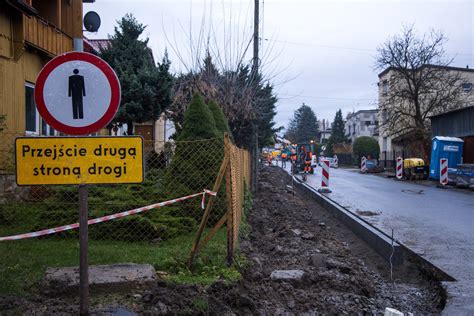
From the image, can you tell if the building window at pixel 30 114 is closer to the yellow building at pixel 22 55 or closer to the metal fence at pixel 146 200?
the yellow building at pixel 22 55

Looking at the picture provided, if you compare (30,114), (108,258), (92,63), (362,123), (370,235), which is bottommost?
(370,235)

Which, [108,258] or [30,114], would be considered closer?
[108,258]

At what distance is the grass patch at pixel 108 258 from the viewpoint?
5285 millimetres


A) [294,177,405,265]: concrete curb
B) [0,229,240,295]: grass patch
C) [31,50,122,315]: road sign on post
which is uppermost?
[31,50,122,315]: road sign on post

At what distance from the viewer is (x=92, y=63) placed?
399cm

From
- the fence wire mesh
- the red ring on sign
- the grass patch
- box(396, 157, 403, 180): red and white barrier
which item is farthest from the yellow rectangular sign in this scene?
box(396, 157, 403, 180): red and white barrier

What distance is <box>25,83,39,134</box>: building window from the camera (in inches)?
457

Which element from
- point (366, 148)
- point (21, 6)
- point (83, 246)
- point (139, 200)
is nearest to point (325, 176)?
Result: point (139, 200)

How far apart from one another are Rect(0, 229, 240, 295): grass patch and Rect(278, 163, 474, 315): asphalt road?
2.77m

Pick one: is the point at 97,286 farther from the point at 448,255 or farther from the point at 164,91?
the point at 164,91

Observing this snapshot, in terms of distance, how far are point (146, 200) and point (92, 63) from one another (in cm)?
464

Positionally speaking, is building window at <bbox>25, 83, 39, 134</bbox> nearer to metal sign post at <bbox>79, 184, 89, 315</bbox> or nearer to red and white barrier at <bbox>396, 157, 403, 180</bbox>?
metal sign post at <bbox>79, 184, 89, 315</bbox>

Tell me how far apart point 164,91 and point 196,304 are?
1260cm

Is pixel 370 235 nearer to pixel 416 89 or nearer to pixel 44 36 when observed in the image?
pixel 44 36
